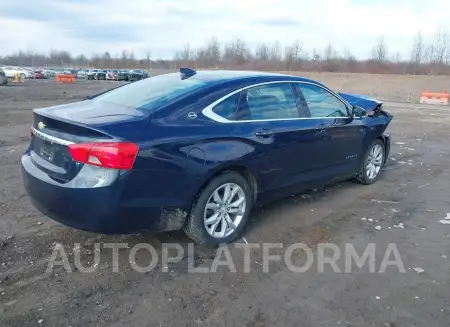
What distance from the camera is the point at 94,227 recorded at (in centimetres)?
328

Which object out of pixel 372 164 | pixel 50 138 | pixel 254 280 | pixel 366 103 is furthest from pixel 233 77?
pixel 366 103

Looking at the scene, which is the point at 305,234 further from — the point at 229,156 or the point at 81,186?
the point at 81,186

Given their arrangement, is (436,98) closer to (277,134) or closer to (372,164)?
(372,164)

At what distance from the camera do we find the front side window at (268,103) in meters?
4.12

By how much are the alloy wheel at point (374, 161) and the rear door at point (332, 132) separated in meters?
0.51

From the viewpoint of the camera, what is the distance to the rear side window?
3.88m

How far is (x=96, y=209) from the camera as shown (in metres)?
3.19

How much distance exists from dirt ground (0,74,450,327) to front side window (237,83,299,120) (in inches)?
46.8

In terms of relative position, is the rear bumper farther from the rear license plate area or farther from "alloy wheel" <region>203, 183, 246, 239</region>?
"alloy wheel" <region>203, 183, 246, 239</region>

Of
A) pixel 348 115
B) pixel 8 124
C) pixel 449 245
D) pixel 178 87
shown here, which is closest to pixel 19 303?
pixel 178 87

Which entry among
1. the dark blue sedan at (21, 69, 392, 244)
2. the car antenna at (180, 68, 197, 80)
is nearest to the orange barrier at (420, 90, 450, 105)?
the dark blue sedan at (21, 69, 392, 244)

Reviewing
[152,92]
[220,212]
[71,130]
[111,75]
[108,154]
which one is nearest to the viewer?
[108,154]

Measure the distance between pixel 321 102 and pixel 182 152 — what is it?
2.29 m

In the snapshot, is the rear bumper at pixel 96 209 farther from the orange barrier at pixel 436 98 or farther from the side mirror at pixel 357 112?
the orange barrier at pixel 436 98
